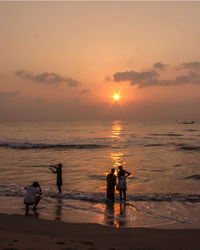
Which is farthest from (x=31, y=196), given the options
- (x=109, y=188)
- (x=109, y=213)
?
(x=109, y=188)

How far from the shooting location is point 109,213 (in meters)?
9.79

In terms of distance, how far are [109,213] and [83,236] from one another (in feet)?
8.75

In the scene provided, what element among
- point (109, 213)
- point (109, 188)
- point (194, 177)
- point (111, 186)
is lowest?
point (109, 213)

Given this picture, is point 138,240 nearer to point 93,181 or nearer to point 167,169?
point 93,181

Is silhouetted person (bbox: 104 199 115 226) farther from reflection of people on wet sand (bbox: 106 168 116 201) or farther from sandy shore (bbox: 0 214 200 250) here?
sandy shore (bbox: 0 214 200 250)

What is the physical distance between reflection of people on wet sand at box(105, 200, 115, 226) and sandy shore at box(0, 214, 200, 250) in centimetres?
74

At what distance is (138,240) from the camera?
23.0 feet

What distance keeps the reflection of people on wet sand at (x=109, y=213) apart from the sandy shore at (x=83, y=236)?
0.74 m

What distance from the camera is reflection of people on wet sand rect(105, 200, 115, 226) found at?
8.80m

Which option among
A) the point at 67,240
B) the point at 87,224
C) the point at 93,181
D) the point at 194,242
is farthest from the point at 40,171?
the point at 194,242

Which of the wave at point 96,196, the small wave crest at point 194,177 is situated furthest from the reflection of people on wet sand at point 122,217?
the small wave crest at point 194,177

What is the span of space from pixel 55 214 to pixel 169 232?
172 inches

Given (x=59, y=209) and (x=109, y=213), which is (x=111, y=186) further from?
(x=59, y=209)

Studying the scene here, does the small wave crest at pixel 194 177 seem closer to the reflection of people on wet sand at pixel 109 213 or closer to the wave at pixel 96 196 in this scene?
the wave at pixel 96 196
